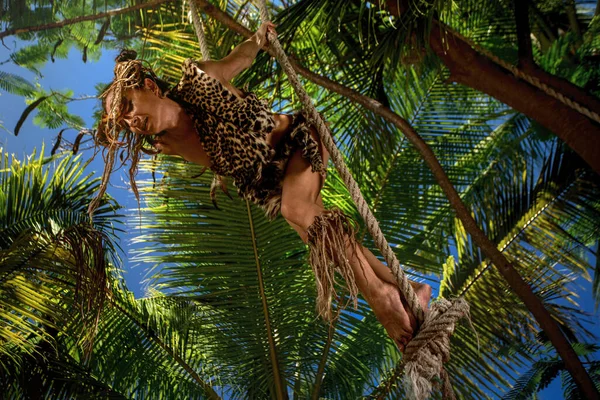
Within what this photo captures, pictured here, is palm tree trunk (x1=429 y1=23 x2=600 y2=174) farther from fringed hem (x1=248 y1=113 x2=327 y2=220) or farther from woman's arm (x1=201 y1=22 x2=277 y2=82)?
fringed hem (x1=248 y1=113 x2=327 y2=220)

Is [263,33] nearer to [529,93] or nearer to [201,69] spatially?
[201,69]

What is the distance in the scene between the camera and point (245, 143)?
2.39 m

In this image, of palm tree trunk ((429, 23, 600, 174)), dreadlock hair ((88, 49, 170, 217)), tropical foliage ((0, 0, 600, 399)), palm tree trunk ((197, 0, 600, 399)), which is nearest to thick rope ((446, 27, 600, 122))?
palm tree trunk ((429, 23, 600, 174))

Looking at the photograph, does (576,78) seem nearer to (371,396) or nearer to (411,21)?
(411,21)

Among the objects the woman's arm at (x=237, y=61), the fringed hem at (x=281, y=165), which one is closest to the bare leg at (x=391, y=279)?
the fringed hem at (x=281, y=165)

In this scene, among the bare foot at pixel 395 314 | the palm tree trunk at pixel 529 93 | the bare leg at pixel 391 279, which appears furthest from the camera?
the palm tree trunk at pixel 529 93

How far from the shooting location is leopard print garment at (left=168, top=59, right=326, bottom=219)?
237 centimetres

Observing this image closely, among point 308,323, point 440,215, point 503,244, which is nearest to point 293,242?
point 308,323

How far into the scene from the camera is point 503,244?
184 inches

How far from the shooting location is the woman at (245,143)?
87.5 inches

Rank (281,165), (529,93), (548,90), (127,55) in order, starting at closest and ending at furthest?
(281,165) → (127,55) → (548,90) → (529,93)

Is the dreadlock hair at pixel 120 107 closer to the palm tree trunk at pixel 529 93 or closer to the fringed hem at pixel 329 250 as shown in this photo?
the fringed hem at pixel 329 250

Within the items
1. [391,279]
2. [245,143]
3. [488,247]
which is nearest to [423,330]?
[391,279]

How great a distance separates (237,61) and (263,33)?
0.16 m
